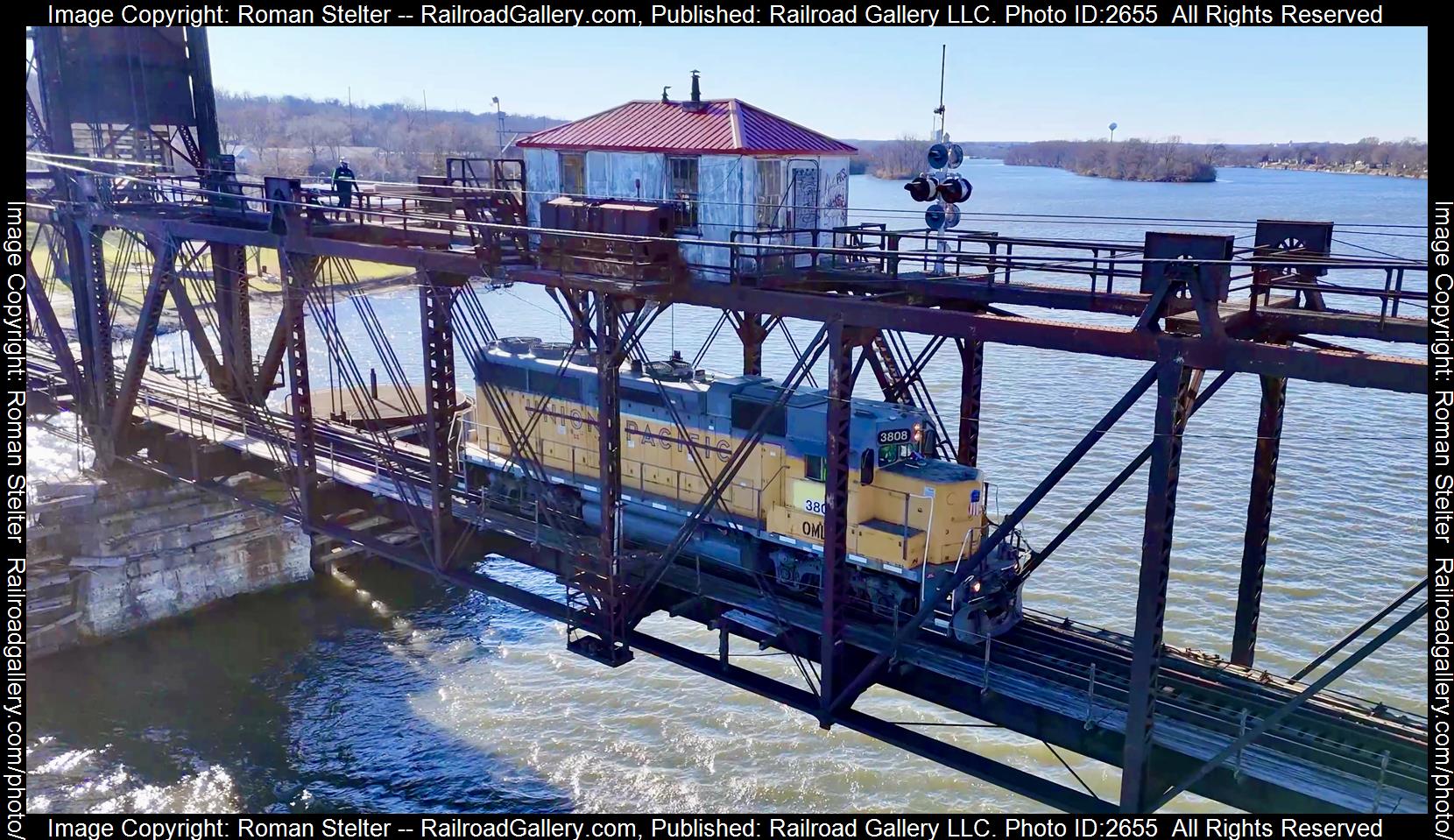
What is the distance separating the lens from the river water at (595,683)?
24.5 meters

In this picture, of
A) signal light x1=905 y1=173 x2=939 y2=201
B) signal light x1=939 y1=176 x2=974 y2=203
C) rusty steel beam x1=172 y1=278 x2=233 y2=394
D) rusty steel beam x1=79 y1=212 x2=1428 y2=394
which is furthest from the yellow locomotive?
rusty steel beam x1=172 y1=278 x2=233 y2=394

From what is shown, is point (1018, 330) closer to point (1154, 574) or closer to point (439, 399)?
point (1154, 574)

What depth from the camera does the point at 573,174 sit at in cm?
2053

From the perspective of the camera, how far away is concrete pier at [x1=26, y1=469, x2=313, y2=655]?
29.3 meters

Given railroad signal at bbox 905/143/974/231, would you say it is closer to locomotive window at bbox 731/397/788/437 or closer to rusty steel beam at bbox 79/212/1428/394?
rusty steel beam at bbox 79/212/1428/394

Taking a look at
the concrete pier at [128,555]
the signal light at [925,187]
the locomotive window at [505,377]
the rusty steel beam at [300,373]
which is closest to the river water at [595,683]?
the concrete pier at [128,555]

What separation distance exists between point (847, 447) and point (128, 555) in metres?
24.2

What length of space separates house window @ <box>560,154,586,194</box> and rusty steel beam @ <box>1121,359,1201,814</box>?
11.6 m

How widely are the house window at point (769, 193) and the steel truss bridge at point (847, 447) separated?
447 millimetres

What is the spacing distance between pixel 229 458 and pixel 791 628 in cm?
1876

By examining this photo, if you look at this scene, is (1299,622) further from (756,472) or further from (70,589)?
(70,589)

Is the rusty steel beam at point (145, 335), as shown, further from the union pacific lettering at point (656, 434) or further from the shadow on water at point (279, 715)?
the union pacific lettering at point (656, 434)
